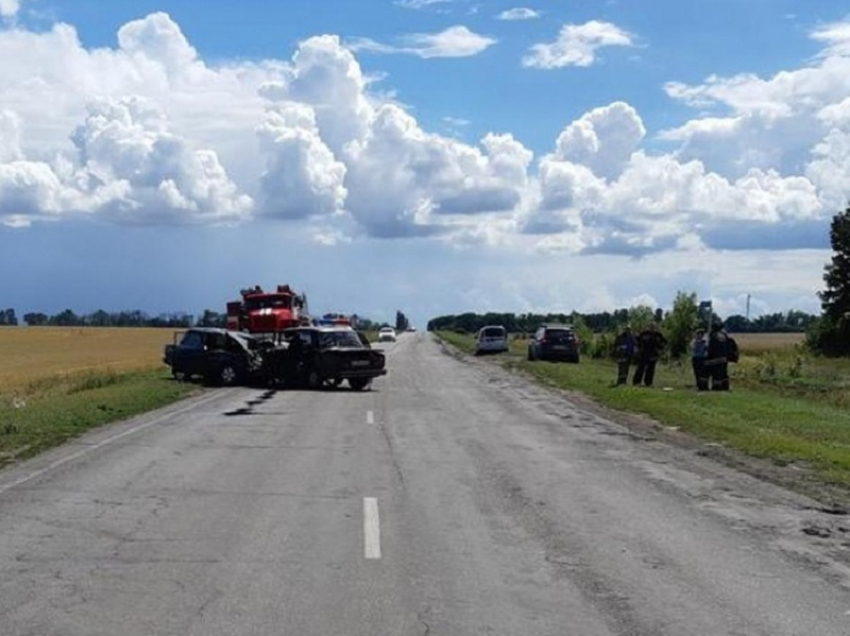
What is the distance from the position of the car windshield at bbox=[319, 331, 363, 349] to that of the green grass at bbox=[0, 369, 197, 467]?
3.83 m

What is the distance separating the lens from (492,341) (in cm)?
7012

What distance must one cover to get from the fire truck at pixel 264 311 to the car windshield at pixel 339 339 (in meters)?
8.66

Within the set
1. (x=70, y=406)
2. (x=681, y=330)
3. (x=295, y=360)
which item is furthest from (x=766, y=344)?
(x=70, y=406)

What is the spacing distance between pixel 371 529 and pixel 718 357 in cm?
2163

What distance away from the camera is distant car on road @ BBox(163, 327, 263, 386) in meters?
34.9

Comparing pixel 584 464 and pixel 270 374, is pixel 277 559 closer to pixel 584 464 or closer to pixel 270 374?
pixel 584 464

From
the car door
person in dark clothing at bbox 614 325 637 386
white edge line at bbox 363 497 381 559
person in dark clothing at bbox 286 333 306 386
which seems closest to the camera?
white edge line at bbox 363 497 381 559

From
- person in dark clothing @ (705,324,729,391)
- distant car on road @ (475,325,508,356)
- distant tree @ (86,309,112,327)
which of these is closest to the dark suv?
distant car on road @ (475,325,508,356)

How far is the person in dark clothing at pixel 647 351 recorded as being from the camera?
1284 inches

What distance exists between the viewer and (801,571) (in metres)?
8.90

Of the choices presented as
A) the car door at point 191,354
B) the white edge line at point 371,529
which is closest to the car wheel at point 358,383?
the car door at point 191,354

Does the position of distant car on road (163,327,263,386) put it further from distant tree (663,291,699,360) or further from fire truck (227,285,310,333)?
distant tree (663,291,699,360)

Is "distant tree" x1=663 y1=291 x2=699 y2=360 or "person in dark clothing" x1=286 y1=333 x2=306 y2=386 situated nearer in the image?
"person in dark clothing" x1=286 y1=333 x2=306 y2=386

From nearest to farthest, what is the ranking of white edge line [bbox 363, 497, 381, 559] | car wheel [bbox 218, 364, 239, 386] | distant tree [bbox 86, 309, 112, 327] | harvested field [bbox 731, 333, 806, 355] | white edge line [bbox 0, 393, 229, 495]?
white edge line [bbox 363, 497, 381, 559], white edge line [bbox 0, 393, 229, 495], car wheel [bbox 218, 364, 239, 386], harvested field [bbox 731, 333, 806, 355], distant tree [bbox 86, 309, 112, 327]
